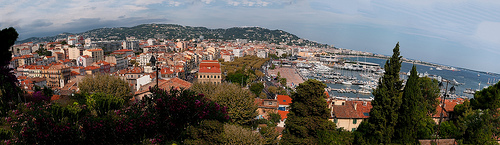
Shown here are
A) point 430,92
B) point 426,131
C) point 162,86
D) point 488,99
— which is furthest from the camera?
point 162,86

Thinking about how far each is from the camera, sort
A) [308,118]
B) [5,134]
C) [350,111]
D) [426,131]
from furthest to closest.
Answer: [350,111], [426,131], [308,118], [5,134]

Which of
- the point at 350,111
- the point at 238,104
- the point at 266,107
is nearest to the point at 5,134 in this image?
the point at 238,104

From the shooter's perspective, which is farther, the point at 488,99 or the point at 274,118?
the point at 274,118

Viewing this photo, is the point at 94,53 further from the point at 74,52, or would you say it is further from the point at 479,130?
the point at 479,130

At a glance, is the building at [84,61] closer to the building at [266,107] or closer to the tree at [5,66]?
the building at [266,107]

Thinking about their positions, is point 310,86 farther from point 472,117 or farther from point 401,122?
point 472,117

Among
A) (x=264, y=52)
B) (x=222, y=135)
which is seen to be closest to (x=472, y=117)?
(x=222, y=135)
